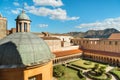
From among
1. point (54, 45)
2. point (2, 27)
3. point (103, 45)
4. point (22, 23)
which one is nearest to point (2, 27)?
point (2, 27)

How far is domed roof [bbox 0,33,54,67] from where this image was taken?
32.1ft

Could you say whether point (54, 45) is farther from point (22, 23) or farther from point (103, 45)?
point (22, 23)

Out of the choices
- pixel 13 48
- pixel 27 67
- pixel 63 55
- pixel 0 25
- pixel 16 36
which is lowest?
pixel 63 55

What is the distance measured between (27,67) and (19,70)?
635mm

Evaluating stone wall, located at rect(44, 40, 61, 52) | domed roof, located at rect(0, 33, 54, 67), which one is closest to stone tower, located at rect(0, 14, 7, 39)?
stone wall, located at rect(44, 40, 61, 52)

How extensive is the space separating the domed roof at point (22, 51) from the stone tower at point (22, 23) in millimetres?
642

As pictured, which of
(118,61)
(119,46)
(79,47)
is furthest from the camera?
(79,47)

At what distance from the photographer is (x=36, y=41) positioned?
11828mm

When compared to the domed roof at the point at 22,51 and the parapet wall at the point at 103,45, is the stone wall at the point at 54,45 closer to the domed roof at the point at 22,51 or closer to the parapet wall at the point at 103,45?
the parapet wall at the point at 103,45

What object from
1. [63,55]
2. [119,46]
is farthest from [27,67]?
[119,46]

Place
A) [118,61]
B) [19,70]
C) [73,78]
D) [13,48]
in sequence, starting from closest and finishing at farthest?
[19,70]
[13,48]
[73,78]
[118,61]

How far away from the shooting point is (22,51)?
1027 centimetres

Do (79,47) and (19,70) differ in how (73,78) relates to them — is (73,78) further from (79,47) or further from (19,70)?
(79,47)

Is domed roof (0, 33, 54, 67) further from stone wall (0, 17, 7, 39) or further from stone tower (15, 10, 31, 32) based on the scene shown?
stone wall (0, 17, 7, 39)
